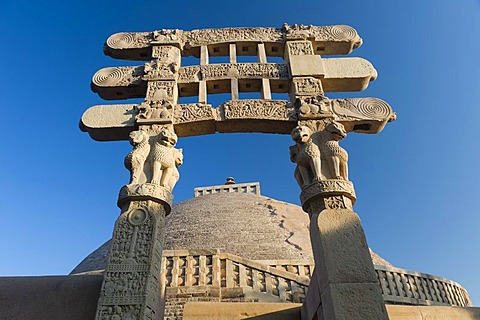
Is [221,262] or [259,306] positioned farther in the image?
[221,262]

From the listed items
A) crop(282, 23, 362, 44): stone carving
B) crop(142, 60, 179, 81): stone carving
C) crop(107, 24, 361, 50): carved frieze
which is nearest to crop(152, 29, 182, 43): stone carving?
crop(107, 24, 361, 50): carved frieze

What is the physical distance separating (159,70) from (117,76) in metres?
0.88

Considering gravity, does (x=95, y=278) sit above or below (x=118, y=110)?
below

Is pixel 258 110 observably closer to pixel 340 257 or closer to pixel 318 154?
pixel 318 154

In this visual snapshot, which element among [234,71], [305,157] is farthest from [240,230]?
[305,157]

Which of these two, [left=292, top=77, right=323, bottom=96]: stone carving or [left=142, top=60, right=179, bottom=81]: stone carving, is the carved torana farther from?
[left=292, top=77, right=323, bottom=96]: stone carving

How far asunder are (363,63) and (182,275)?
693 centimetres

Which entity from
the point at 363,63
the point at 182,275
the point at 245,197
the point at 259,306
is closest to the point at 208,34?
the point at 363,63

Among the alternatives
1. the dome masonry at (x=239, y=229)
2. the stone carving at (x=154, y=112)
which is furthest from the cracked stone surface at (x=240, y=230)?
the stone carving at (x=154, y=112)

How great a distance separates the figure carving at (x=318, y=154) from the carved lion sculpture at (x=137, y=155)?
8.06 feet

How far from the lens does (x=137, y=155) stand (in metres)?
5.74

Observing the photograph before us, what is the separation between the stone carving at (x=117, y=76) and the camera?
7.09 meters

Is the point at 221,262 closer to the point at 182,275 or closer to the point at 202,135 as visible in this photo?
the point at 182,275

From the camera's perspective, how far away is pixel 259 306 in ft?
18.0
